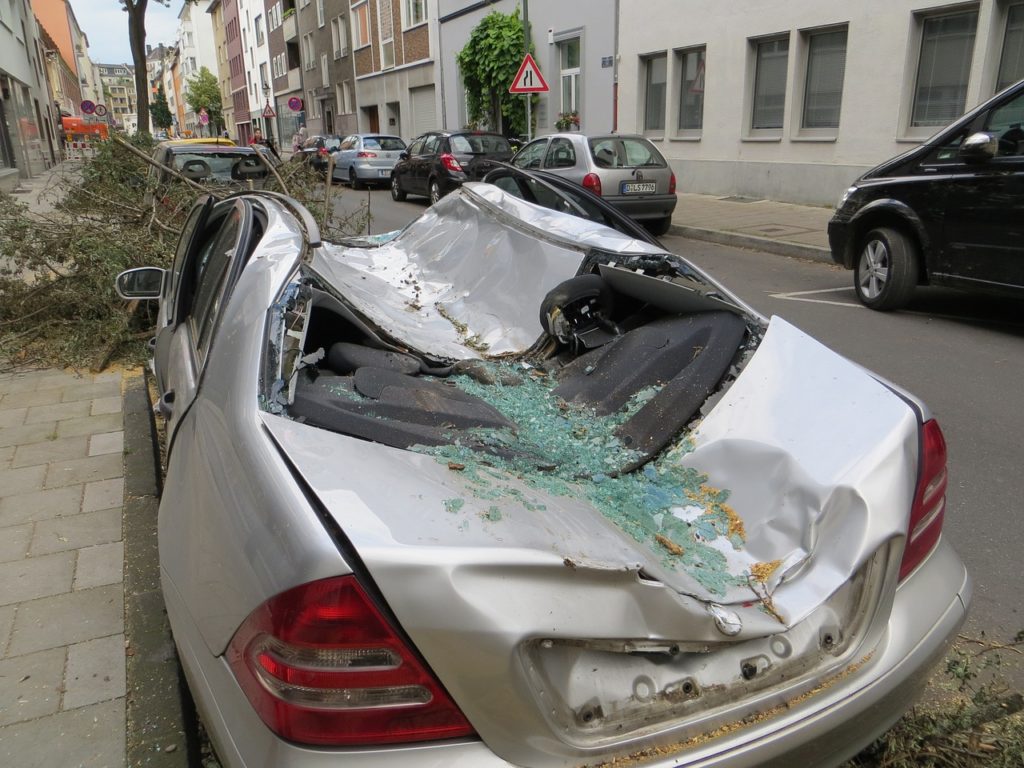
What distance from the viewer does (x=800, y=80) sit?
14062 millimetres

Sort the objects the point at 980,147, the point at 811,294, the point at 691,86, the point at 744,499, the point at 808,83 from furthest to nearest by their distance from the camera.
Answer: the point at 691,86, the point at 808,83, the point at 811,294, the point at 980,147, the point at 744,499

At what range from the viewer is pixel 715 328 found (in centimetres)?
263

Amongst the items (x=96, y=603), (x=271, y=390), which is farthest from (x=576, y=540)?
(x=96, y=603)

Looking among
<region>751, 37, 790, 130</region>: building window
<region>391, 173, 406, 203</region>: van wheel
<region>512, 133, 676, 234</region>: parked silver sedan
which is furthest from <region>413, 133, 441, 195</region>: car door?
<region>751, 37, 790, 130</region>: building window

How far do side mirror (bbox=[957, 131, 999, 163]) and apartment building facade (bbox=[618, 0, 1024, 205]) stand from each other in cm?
662

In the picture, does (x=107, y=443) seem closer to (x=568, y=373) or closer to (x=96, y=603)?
(x=96, y=603)

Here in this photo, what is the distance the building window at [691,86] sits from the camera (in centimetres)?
1638

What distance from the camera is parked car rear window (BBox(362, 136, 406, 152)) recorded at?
22.3 m

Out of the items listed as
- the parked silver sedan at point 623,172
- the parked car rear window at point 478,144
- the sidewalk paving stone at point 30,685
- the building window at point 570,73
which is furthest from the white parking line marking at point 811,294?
the building window at point 570,73

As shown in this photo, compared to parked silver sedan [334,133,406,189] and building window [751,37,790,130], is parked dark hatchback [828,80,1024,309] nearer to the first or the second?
building window [751,37,790,130]

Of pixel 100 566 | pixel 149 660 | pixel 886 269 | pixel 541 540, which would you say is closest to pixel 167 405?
pixel 149 660

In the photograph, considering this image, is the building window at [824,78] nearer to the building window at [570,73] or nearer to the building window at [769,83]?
the building window at [769,83]

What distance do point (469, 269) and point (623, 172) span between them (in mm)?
8439

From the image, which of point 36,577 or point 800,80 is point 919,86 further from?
point 36,577
